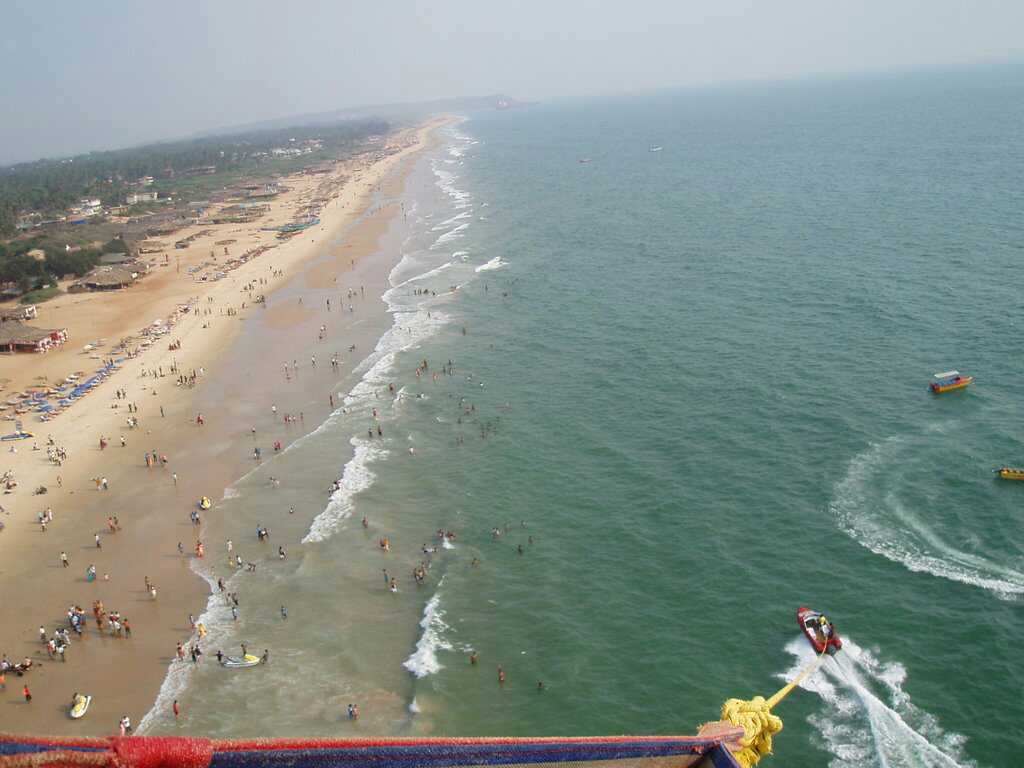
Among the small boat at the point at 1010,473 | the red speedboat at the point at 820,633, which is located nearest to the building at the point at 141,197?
the small boat at the point at 1010,473

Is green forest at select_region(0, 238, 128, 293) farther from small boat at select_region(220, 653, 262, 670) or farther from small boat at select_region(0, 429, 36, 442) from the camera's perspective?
small boat at select_region(220, 653, 262, 670)

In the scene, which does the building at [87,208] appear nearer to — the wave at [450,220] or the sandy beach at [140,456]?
the sandy beach at [140,456]

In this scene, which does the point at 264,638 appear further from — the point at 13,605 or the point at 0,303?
the point at 0,303

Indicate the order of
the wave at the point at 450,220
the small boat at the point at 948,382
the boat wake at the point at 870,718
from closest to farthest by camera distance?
the boat wake at the point at 870,718 < the small boat at the point at 948,382 < the wave at the point at 450,220

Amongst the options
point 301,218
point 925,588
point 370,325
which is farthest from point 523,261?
point 925,588

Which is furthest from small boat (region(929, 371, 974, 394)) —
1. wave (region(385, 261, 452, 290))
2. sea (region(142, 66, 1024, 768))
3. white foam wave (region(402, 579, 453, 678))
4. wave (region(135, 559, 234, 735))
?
wave (region(385, 261, 452, 290))

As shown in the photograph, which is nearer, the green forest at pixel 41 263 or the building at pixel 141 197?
the green forest at pixel 41 263

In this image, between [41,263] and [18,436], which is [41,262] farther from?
[18,436]

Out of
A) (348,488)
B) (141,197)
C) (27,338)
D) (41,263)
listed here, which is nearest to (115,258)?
(41,263)
